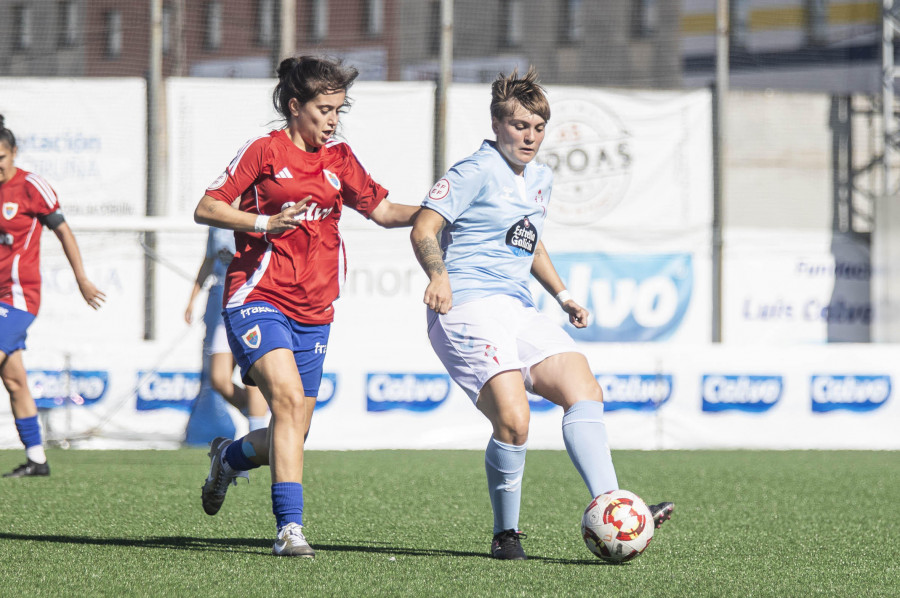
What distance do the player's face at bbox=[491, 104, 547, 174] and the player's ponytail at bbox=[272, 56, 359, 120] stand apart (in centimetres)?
61

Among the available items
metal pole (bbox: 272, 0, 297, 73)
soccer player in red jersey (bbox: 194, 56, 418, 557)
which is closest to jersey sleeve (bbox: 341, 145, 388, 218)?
soccer player in red jersey (bbox: 194, 56, 418, 557)

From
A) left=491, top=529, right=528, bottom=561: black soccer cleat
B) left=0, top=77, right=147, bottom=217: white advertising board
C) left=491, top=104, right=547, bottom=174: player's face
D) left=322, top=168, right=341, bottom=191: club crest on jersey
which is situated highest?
left=0, top=77, right=147, bottom=217: white advertising board

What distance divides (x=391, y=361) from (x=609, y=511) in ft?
20.6

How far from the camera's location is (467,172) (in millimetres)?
4574

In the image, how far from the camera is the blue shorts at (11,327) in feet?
23.1

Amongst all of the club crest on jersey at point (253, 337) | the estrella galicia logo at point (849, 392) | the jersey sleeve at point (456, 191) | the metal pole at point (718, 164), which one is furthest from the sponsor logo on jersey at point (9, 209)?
the metal pole at point (718, 164)

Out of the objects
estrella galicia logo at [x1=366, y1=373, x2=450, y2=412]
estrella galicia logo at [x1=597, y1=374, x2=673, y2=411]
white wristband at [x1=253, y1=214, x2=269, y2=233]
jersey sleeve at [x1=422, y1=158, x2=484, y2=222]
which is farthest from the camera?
estrella galicia logo at [x1=597, y1=374, x2=673, y2=411]

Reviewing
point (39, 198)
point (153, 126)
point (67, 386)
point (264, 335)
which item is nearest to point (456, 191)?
point (264, 335)

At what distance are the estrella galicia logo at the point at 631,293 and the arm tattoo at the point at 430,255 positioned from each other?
9.64 m

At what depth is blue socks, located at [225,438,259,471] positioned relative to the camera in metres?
4.86

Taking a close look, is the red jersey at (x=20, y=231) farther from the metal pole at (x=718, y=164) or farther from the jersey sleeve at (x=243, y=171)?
the metal pole at (x=718, y=164)

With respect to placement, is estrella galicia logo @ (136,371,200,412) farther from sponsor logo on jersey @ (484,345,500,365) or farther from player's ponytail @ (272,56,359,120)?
sponsor logo on jersey @ (484,345,500,365)

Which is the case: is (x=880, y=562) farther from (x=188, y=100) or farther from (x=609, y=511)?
(x=188, y=100)

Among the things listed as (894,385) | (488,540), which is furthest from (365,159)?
(488,540)
